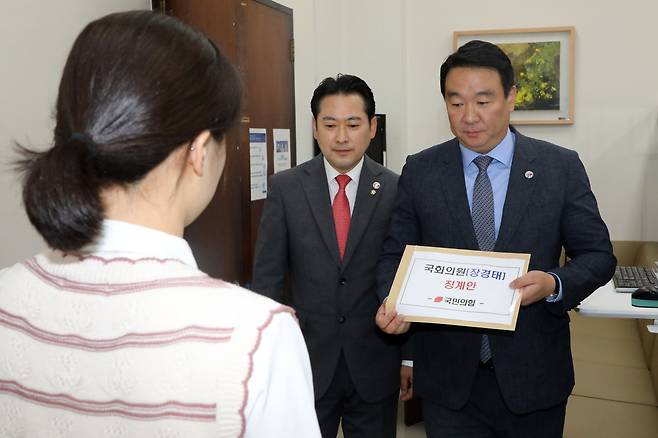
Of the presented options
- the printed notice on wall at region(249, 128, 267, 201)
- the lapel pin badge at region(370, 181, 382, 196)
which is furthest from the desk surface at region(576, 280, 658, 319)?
the printed notice on wall at region(249, 128, 267, 201)

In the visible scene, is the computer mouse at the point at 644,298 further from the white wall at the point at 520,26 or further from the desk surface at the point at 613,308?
the white wall at the point at 520,26

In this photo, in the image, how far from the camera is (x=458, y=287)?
1833 millimetres

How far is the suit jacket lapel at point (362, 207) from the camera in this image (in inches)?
94.0

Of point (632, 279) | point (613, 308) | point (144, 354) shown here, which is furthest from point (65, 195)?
point (632, 279)

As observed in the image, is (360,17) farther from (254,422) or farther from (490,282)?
(254,422)

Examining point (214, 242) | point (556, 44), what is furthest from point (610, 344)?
point (214, 242)

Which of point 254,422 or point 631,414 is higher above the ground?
point 254,422

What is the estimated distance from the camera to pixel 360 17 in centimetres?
498

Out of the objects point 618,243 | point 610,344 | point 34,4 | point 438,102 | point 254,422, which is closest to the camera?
point 254,422

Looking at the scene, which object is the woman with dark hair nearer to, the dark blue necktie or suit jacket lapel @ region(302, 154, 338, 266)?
the dark blue necktie

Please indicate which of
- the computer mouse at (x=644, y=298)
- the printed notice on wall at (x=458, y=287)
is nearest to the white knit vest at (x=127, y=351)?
the printed notice on wall at (x=458, y=287)

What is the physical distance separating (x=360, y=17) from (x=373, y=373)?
3299 millimetres

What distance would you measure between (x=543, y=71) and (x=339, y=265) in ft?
9.95

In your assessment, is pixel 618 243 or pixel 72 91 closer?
pixel 72 91
